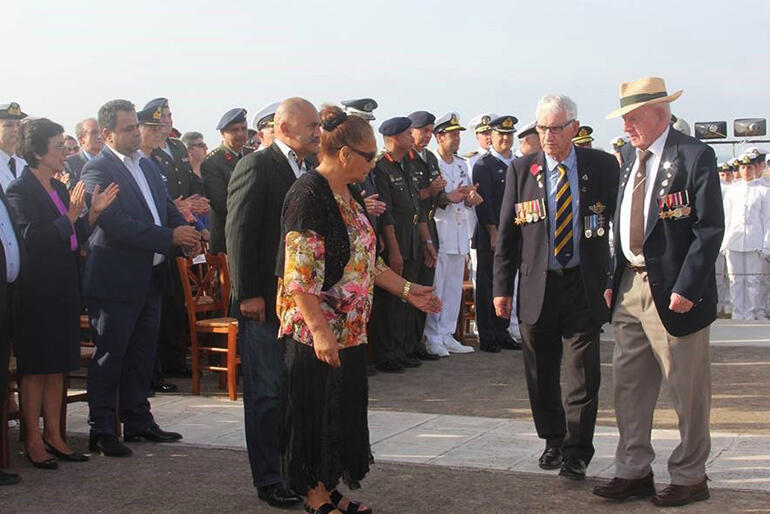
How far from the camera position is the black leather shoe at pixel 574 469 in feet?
18.9

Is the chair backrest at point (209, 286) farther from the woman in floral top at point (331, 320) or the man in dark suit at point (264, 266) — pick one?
the woman in floral top at point (331, 320)

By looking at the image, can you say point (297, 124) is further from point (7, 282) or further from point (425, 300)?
point (7, 282)

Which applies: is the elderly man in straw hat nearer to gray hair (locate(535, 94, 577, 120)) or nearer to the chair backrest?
gray hair (locate(535, 94, 577, 120))

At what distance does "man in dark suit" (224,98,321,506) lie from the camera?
5473 mm

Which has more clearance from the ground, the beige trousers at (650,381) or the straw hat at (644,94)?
the straw hat at (644,94)

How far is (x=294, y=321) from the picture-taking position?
16.2ft

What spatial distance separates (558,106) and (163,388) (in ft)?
14.1

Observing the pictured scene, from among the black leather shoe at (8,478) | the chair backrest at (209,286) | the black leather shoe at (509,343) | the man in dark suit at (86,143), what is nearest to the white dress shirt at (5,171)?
the chair backrest at (209,286)

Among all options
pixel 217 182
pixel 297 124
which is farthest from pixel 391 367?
pixel 297 124

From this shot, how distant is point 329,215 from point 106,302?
2.39 metres

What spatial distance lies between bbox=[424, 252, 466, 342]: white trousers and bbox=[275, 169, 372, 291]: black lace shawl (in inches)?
232

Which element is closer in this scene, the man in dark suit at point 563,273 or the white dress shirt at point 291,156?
the white dress shirt at point 291,156

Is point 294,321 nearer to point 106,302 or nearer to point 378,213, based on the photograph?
point 106,302

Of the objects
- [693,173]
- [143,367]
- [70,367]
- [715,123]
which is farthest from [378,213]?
[715,123]
